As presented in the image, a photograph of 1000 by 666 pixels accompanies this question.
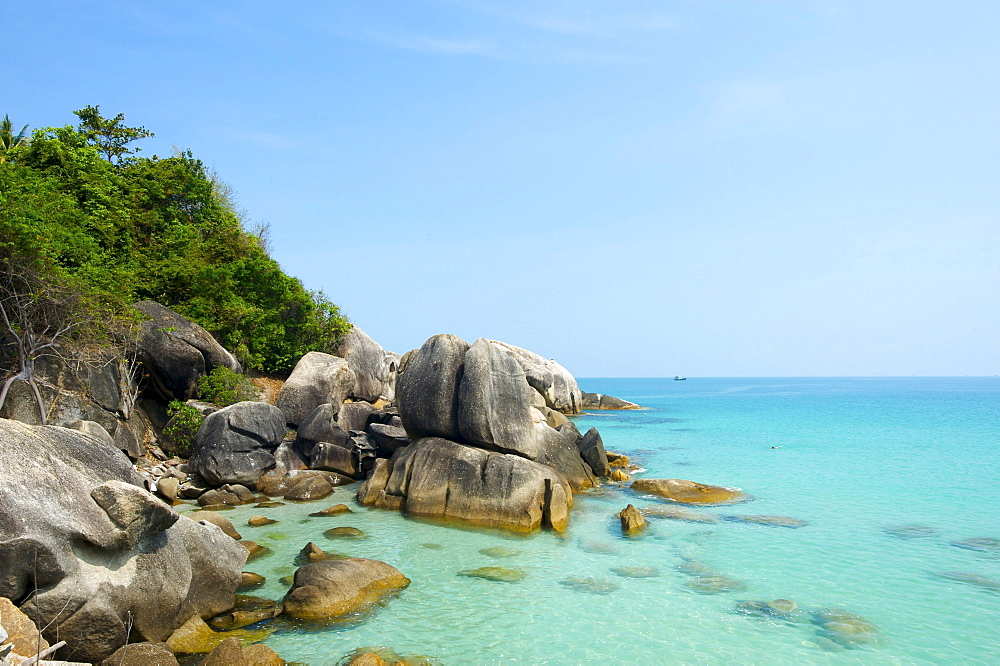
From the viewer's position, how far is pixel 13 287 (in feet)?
44.7

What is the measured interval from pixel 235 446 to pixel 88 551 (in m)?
9.94

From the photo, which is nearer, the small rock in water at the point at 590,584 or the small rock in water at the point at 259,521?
the small rock in water at the point at 590,584

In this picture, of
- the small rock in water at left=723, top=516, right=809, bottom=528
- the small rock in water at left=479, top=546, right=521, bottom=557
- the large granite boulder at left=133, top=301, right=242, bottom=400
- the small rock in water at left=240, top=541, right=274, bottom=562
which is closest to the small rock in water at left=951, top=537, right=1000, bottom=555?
the small rock in water at left=723, top=516, right=809, bottom=528

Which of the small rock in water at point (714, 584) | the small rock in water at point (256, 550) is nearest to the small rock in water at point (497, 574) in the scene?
the small rock in water at point (714, 584)

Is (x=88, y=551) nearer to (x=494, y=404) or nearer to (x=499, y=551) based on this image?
(x=499, y=551)

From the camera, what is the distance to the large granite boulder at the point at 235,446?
15.9m

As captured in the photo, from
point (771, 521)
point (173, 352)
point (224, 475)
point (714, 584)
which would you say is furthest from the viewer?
point (173, 352)

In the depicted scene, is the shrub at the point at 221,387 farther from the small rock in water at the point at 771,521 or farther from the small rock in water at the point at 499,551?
the small rock in water at the point at 771,521

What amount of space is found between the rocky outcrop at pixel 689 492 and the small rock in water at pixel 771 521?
1.69 meters

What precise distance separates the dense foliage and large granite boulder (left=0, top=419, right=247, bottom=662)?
9.62 meters

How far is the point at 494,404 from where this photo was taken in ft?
49.2

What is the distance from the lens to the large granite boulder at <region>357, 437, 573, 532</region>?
43.9ft

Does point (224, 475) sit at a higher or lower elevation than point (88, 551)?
lower

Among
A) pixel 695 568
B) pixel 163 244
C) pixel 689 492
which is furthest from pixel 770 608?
pixel 163 244
